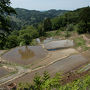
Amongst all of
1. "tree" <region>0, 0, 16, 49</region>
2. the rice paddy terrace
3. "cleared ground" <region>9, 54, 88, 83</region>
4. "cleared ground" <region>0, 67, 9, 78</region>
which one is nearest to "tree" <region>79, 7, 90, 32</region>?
the rice paddy terrace

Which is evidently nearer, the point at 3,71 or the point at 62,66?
the point at 3,71

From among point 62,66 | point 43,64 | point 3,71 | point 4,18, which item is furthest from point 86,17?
point 4,18

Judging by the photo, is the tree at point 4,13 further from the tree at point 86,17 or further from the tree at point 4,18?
the tree at point 86,17

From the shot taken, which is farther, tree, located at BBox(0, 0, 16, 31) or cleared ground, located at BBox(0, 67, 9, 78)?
cleared ground, located at BBox(0, 67, 9, 78)

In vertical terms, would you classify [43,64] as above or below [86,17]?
below

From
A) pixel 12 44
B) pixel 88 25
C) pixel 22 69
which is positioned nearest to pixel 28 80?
pixel 22 69

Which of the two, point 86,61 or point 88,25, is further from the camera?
point 88,25

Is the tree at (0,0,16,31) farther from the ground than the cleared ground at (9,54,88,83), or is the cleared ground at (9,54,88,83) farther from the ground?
the tree at (0,0,16,31)

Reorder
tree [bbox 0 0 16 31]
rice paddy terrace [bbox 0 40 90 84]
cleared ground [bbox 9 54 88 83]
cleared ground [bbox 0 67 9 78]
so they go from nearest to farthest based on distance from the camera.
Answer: tree [bbox 0 0 16 31], cleared ground [bbox 9 54 88 83], rice paddy terrace [bbox 0 40 90 84], cleared ground [bbox 0 67 9 78]

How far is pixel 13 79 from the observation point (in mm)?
9805

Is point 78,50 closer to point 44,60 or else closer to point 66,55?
point 66,55

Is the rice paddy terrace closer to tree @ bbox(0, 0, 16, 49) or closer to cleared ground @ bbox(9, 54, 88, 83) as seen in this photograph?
cleared ground @ bbox(9, 54, 88, 83)

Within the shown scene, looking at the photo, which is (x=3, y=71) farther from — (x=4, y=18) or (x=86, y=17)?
(x=86, y=17)

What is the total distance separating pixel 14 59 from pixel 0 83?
553cm
